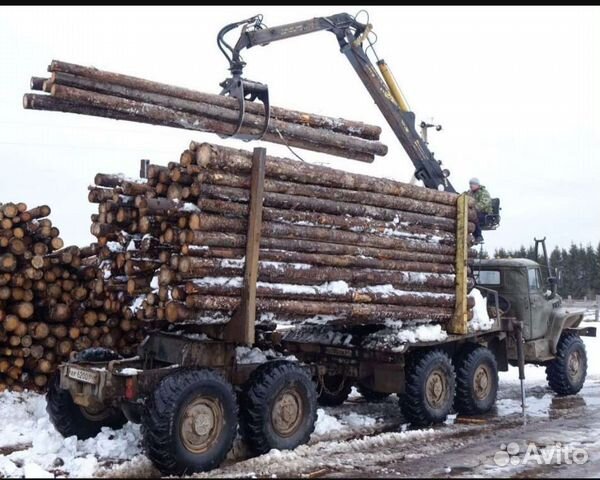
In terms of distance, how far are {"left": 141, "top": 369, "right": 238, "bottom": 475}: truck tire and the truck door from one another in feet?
22.7

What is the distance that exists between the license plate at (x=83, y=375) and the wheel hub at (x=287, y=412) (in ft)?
6.85

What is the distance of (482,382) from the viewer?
1078cm

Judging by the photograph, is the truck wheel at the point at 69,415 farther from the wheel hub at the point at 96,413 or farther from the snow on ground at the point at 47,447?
the snow on ground at the point at 47,447

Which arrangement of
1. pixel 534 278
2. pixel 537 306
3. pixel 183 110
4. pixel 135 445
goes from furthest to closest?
1. pixel 534 278
2. pixel 537 306
3. pixel 183 110
4. pixel 135 445

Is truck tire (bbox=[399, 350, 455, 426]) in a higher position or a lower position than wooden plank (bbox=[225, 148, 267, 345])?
lower

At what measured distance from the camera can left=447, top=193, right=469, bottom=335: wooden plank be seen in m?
10.5

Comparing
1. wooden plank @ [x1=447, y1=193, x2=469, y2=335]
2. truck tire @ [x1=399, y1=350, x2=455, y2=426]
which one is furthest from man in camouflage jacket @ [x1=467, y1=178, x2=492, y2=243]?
truck tire @ [x1=399, y1=350, x2=455, y2=426]

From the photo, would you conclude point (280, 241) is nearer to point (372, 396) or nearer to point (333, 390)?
point (333, 390)

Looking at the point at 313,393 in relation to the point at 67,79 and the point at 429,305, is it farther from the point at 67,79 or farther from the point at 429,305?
the point at 67,79

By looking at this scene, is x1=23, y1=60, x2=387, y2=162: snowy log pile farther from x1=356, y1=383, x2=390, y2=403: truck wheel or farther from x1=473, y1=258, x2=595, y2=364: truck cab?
x1=356, y1=383, x2=390, y2=403: truck wheel

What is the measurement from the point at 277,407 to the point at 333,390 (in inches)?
140

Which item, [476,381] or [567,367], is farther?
[567,367]

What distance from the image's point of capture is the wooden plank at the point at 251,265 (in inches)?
302

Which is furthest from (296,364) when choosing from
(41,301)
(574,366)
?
(574,366)
